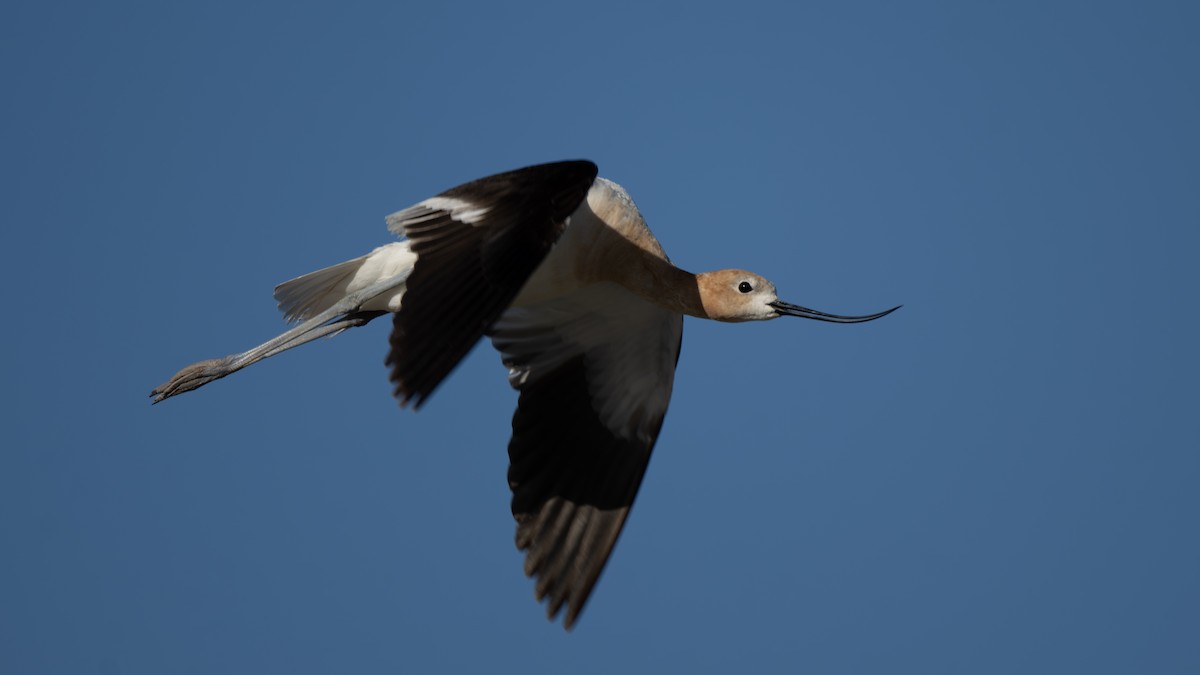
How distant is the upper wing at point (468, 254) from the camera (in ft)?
21.5

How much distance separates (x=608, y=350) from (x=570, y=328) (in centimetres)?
27

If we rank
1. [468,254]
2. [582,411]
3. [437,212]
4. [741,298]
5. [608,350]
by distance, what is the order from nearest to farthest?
1. [468,254]
2. [437,212]
3. [741,298]
4. [582,411]
5. [608,350]

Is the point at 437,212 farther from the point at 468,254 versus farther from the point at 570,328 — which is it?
the point at 570,328

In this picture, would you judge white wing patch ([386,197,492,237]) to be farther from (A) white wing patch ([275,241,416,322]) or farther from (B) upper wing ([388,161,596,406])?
(A) white wing patch ([275,241,416,322])

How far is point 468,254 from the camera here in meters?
7.07

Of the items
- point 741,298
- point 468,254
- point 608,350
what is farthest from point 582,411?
point 468,254

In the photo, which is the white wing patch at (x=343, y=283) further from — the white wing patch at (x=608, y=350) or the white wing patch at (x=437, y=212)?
the white wing patch at (x=437, y=212)

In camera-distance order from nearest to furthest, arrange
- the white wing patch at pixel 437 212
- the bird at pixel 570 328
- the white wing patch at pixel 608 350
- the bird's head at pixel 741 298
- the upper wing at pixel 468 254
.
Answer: the upper wing at pixel 468 254 < the white wing patch at pixel 437 212 < the bird at pixel 570 328 < the bird's head at pixel 741 298 < the white wing patch at pixel 608 350

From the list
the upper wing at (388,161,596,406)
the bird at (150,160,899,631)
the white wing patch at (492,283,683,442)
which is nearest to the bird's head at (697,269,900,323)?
the bird at (150,160,899,631)

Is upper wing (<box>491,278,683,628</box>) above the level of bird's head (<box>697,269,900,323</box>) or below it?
below

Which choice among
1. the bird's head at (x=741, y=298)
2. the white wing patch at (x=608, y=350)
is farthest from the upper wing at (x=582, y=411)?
the bird's head at (x=741, y=298)

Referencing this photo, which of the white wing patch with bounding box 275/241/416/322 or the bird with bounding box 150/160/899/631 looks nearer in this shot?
the bird with bounding box 150/160/899/631

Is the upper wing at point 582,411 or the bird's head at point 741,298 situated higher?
the bird's head at point 741,298

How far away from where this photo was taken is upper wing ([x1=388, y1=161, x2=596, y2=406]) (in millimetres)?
6559
